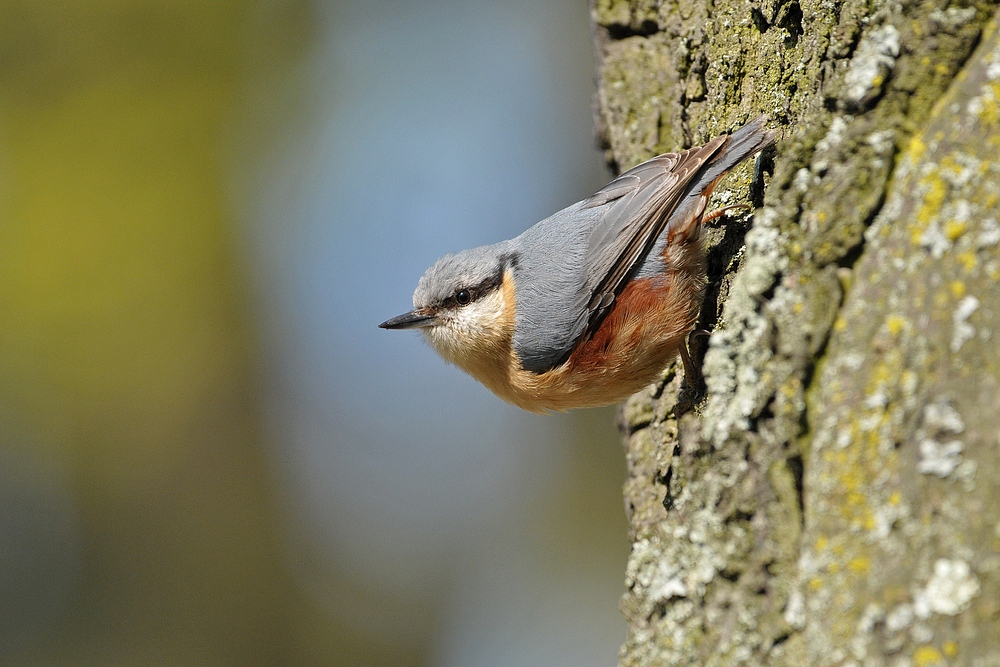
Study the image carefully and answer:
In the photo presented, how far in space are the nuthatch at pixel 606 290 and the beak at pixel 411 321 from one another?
24 centimetres

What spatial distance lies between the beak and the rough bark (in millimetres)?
2068

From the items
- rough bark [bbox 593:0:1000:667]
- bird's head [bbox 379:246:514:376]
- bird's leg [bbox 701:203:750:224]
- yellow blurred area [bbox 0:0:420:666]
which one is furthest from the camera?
yellow blurred area [bbox 0:0:420:666]

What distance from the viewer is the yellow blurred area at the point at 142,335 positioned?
6.94 meters

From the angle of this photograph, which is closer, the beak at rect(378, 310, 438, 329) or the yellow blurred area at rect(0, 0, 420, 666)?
the beak at rect(378, 310, 438, 329)

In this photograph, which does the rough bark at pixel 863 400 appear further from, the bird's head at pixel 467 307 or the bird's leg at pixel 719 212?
the bird's head at pixel 467 307

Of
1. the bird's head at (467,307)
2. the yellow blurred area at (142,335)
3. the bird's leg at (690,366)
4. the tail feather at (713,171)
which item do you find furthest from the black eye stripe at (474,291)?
the yellow blurred area at (142,335)

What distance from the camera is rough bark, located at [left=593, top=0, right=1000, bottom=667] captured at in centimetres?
135

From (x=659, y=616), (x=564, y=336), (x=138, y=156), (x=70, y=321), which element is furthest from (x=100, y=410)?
(x=659, y=616)

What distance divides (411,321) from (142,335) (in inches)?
192

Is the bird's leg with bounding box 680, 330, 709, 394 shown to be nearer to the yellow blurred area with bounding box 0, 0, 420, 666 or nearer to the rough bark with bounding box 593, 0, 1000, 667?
the rough bark with bounding box 593, 0, 1000, 667

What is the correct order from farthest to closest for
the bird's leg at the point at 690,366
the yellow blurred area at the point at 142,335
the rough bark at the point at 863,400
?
the yellow blurred area at the point at 142,335 < the bird's leg at the point at 690,366 < the rough bark at the point at 863,400

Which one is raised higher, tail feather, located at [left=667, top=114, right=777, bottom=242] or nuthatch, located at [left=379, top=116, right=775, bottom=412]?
tail feather, located at [left=667, top=114, right=777, bottom=242]

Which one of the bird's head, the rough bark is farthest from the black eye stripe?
the rough bark

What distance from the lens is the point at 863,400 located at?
59.9 inches
